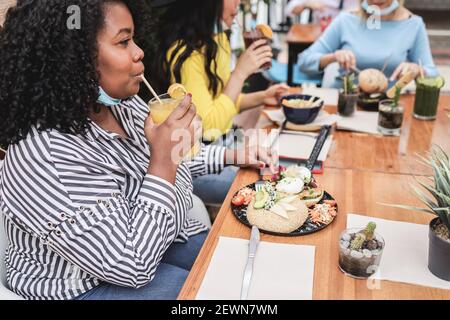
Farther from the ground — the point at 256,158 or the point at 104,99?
the point at 104,99

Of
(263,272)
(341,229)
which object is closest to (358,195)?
(341,229)

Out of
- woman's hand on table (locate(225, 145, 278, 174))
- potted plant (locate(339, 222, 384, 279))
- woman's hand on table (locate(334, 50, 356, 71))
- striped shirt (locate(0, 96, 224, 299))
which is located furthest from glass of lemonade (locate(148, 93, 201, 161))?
woman's hand on table (locate(334, 50, 356, 71))

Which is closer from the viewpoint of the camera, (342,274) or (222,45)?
(342,274)

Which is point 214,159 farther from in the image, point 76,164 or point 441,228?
point 441,228

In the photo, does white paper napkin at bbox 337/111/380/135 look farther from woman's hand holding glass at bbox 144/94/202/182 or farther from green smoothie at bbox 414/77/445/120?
woman's hand holding glass at bbox 144/94/202/182

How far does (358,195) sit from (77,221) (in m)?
0.80

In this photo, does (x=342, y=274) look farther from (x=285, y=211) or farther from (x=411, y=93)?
(x=411, y=93)

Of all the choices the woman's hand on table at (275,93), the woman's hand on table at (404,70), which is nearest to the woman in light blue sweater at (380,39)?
the woman's hand on table at (404,70)

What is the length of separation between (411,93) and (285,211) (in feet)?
4.93

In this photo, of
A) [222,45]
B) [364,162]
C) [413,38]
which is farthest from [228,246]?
[413,38]

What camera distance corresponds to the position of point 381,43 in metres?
2.65

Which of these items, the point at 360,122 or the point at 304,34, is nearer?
the point at 360,122

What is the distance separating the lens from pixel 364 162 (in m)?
1.58

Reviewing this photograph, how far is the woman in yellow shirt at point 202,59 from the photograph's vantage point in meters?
1.95
